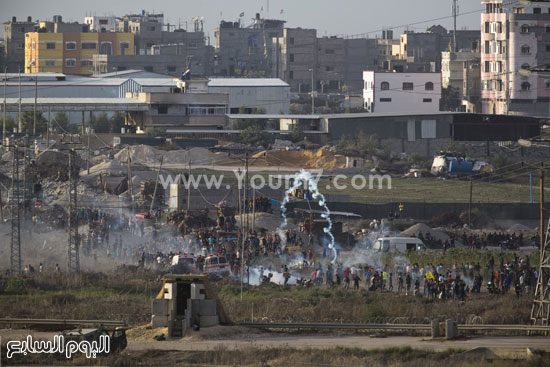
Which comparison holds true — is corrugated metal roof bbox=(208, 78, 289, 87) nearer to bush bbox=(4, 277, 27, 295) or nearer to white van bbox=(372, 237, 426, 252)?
white van bbox=(372, 237, 426, 252)

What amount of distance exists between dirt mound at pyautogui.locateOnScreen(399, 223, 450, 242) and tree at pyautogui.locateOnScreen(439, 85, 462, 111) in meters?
54.3

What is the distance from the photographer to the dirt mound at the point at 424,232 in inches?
1522

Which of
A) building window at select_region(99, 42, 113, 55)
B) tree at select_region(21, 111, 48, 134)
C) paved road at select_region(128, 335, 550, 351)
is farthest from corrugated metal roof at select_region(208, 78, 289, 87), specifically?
paved road at select_region(128, 335, 550, 351)

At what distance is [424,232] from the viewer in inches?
1535

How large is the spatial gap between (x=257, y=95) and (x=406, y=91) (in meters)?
12.1

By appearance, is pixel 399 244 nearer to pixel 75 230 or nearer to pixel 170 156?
pixel 75 230

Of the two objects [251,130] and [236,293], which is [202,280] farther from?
[251,130]

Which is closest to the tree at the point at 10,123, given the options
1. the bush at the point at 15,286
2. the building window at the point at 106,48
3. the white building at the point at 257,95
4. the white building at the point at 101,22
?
the white building at the point at 257,95

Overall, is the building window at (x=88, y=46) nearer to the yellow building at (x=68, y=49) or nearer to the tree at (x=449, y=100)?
the yellow building at (x=68, y=49)

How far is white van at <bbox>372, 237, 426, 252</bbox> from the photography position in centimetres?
3616

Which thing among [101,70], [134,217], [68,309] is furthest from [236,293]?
[101,70]

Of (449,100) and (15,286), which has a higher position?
(449,100)

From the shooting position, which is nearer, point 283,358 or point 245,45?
point 283,358

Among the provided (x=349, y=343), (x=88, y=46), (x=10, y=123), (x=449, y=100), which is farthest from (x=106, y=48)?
(x=349, y=343)
